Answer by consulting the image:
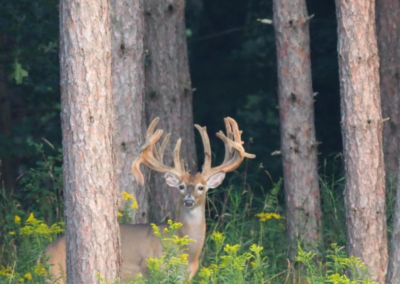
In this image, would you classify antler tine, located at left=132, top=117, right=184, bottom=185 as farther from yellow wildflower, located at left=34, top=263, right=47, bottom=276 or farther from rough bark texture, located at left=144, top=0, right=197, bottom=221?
rough bark texture, located at left=144, top=0, right=197, bottom=221

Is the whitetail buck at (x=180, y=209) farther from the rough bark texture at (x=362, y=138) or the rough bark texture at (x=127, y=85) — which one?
the rough bark texture at (x=362, y=138)

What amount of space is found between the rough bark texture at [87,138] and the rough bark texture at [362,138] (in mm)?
2161

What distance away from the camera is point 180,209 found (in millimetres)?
8641

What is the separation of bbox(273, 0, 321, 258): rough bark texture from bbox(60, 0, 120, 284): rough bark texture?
9.23 feet

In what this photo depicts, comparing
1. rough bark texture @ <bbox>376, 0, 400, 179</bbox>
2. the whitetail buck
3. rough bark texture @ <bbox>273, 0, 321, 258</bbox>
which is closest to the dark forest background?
rough bark texture @ <bbox>376, 0, 400, 179</bbox>

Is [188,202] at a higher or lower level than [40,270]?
higher

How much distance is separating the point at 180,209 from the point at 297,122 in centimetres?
144

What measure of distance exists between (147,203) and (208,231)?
0.71 metres

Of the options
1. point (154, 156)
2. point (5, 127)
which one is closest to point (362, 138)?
point (154, 156)

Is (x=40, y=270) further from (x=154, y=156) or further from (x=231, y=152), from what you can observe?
(x=231, y=152)

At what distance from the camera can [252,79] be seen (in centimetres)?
1420

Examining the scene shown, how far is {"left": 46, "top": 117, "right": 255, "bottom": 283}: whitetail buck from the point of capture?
26.8ft

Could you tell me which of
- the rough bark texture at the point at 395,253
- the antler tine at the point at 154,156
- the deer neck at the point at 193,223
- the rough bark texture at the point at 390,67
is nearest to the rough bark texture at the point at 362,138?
the rough bark texture at the point at 395,253

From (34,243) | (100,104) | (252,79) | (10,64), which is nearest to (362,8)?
(100,104)
